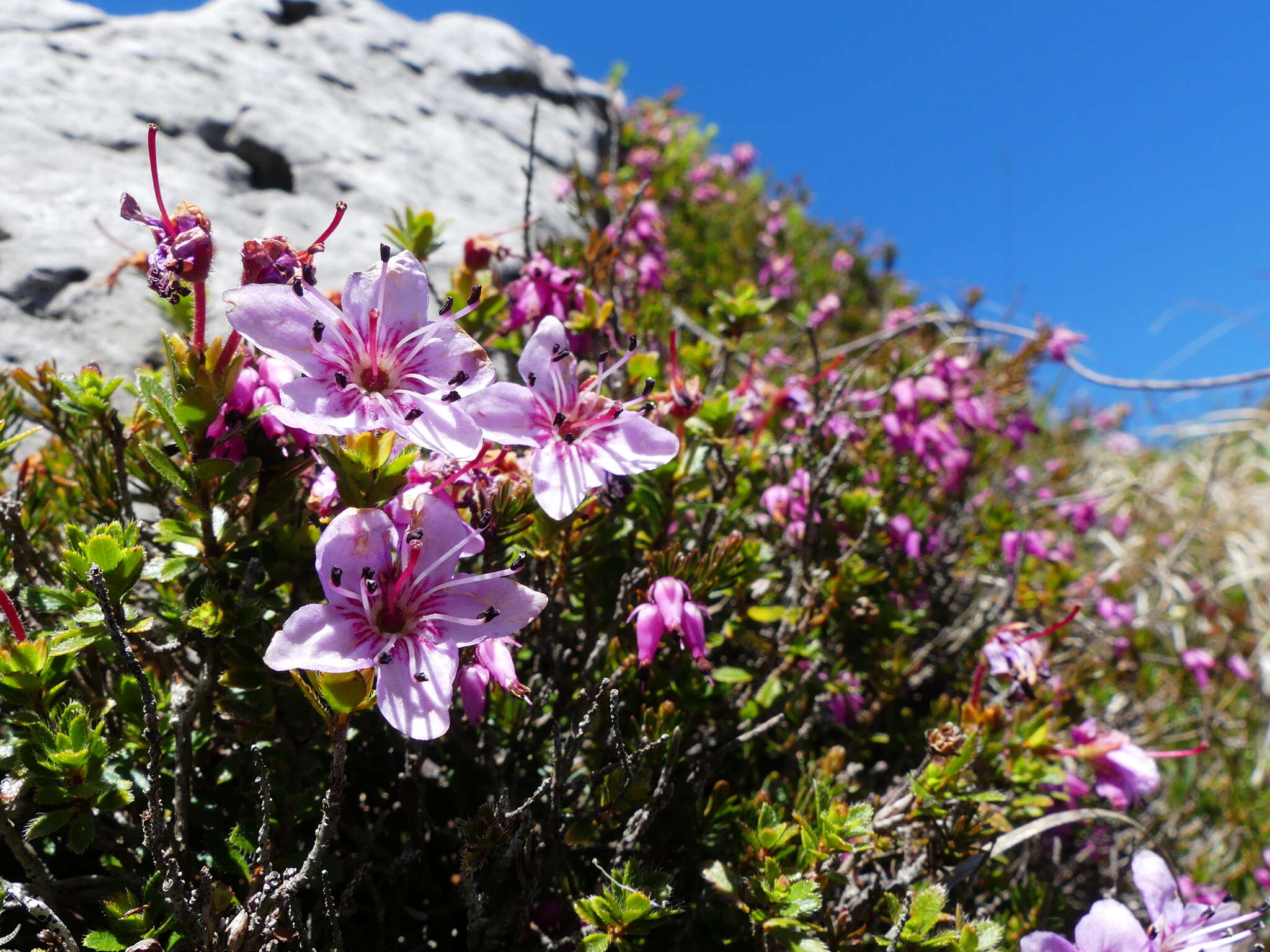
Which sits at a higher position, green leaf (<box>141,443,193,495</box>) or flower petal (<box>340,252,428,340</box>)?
flower petal (<box>340,252,428,340</box>)

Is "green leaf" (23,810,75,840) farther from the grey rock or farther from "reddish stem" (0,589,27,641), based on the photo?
the grey rock

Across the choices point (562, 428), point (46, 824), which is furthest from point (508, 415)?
point (46, 824)

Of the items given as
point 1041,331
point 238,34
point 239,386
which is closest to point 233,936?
point 239,386

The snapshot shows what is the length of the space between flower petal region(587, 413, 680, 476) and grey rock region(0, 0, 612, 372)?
67.5 inches

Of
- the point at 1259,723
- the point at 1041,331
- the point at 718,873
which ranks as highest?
the point at 1041,331

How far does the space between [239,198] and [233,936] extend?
343 centimetres

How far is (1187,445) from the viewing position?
9078 mm

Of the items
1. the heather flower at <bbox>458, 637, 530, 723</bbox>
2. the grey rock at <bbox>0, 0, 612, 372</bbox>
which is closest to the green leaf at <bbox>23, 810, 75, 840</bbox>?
the heather flower at <bbox>458, 637, 530, 723</bbox>

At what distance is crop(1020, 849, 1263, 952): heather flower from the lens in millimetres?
1323

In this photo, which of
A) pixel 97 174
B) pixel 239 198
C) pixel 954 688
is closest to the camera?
pixel 954 688

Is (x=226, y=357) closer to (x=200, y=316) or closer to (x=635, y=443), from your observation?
(x=200, y=316)

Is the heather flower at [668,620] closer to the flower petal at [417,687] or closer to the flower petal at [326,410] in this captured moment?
the flower petal at [417,687]

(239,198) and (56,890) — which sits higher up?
(239,198)

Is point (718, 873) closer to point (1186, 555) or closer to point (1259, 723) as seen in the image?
point (1259, 723)
